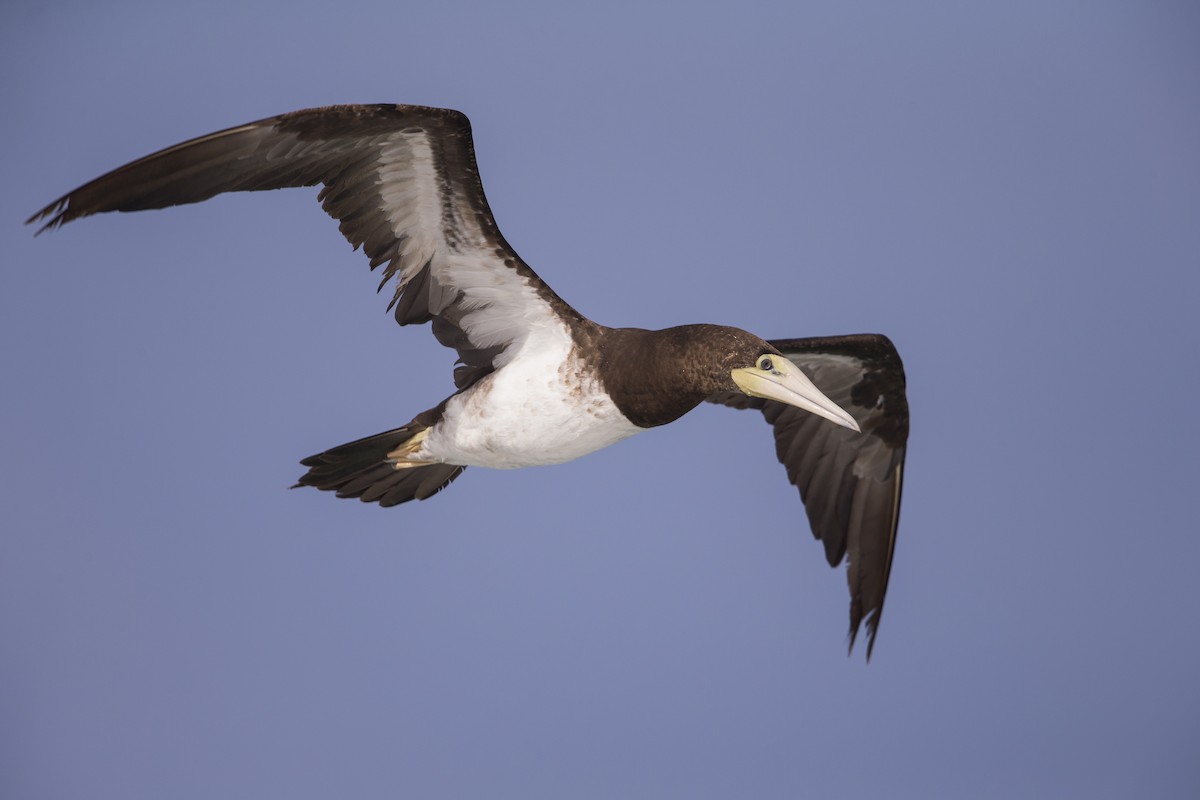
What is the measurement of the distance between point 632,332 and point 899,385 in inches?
66.6

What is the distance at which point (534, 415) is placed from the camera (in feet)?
17.6

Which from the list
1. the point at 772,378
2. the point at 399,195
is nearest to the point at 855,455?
the point at 772,378

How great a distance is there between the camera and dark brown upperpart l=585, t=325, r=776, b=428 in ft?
16.3

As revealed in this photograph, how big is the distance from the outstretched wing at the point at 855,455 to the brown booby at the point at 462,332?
0.02 m

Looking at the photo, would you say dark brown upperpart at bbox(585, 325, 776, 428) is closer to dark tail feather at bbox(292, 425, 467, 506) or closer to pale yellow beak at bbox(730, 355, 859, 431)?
pale yellow beak at bbox(730, 355, 859, 431)

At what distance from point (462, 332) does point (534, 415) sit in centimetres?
59

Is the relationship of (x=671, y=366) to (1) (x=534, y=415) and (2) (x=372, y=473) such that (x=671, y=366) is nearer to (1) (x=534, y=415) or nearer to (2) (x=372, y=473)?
(1) (x=534, y=415)

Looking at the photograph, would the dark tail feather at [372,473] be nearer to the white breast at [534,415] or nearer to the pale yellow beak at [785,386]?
the white breast at [534,415]

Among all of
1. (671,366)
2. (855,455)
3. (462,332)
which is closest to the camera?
(671,366)

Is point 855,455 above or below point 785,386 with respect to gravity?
below

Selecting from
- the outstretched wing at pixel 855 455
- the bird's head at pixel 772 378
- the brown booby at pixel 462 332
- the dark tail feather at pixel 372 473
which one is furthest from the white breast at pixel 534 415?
the outstretched wing at pixel 855 455

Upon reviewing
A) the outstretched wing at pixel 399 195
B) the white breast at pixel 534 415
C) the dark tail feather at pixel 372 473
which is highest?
the outstretched wing at pixel 399 195

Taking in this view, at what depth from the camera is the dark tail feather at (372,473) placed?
18.7 ft

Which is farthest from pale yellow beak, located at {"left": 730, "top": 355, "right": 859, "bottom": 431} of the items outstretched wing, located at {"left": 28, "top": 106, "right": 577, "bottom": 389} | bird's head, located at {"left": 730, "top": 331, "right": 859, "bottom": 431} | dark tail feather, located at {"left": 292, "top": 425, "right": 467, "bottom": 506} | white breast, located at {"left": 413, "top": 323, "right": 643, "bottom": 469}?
dark tail feather, located at {"left": 292, "top": 425, "right": 467, "bottom": 506}
